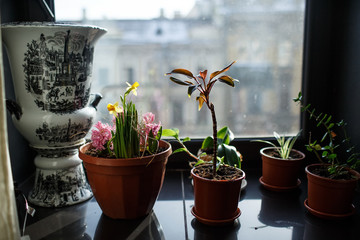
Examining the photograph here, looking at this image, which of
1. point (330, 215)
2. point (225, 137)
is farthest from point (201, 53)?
point (330, 215)

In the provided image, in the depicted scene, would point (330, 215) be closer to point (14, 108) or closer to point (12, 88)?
point (14, 108)

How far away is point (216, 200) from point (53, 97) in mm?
485

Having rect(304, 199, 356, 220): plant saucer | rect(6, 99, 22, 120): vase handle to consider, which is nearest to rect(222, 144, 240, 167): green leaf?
rect(304, 199, 356, 220): plant saucer

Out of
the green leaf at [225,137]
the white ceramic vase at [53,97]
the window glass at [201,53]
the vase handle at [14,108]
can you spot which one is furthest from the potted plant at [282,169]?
the vase handle at [14,108]


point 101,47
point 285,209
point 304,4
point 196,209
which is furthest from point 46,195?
point 304,4

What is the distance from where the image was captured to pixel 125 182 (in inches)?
31.1

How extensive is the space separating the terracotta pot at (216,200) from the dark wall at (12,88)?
0.60m

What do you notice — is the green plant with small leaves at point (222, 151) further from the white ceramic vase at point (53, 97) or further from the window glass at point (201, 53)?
the white ceramic vase at point (53, 97)

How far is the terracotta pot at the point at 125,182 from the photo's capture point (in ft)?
2.56

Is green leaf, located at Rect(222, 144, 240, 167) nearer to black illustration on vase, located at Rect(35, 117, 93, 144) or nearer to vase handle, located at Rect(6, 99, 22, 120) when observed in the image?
black illustration on vase, located at Rect(35, 117, 93, 144)

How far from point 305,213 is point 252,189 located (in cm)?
19

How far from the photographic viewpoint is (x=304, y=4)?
45.9 inches

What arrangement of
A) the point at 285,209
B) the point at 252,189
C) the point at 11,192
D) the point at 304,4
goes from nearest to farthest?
the point at 11,192 < the point at 285,209 < the point at 252,189 < the point at 304,4

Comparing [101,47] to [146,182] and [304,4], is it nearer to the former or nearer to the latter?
[146,182]
